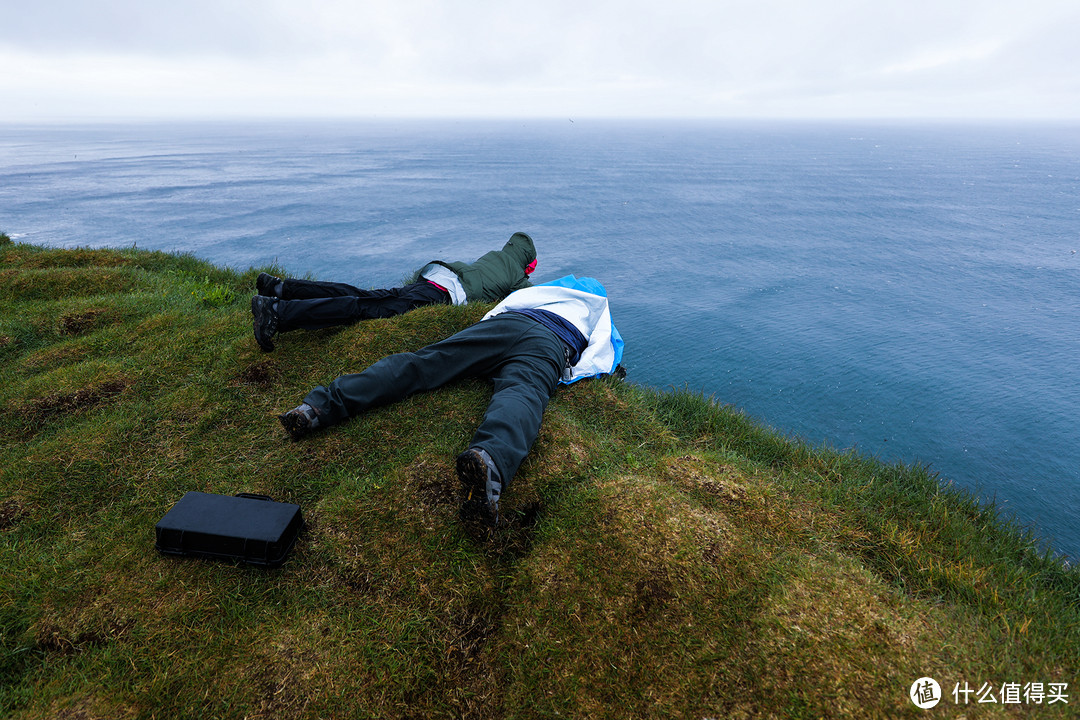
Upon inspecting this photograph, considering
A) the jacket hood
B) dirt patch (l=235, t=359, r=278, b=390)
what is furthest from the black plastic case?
the jacket hood

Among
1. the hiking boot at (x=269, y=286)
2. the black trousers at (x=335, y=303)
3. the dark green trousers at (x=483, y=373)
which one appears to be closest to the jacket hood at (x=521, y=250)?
the black trousers at (x=335, y=303)

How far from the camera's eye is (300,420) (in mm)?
5539

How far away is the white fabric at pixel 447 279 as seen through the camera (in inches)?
364

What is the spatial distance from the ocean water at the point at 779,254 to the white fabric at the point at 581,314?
14.9ft

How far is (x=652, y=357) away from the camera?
18656 mm

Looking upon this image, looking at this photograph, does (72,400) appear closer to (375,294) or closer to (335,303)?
(335,303)

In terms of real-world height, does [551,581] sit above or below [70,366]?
below

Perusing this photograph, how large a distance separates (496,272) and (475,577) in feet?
22.2

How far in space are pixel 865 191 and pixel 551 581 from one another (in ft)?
207

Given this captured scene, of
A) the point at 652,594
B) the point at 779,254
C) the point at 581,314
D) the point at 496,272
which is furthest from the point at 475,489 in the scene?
the point at 779,254

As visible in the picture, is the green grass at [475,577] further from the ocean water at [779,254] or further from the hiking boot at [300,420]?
the ocean water at [779,254]

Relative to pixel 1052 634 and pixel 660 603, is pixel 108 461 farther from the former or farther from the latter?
pixel 1052 634

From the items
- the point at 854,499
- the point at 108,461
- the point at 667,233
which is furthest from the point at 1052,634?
the point at 667,233

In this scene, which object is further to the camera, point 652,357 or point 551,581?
point 652,357
